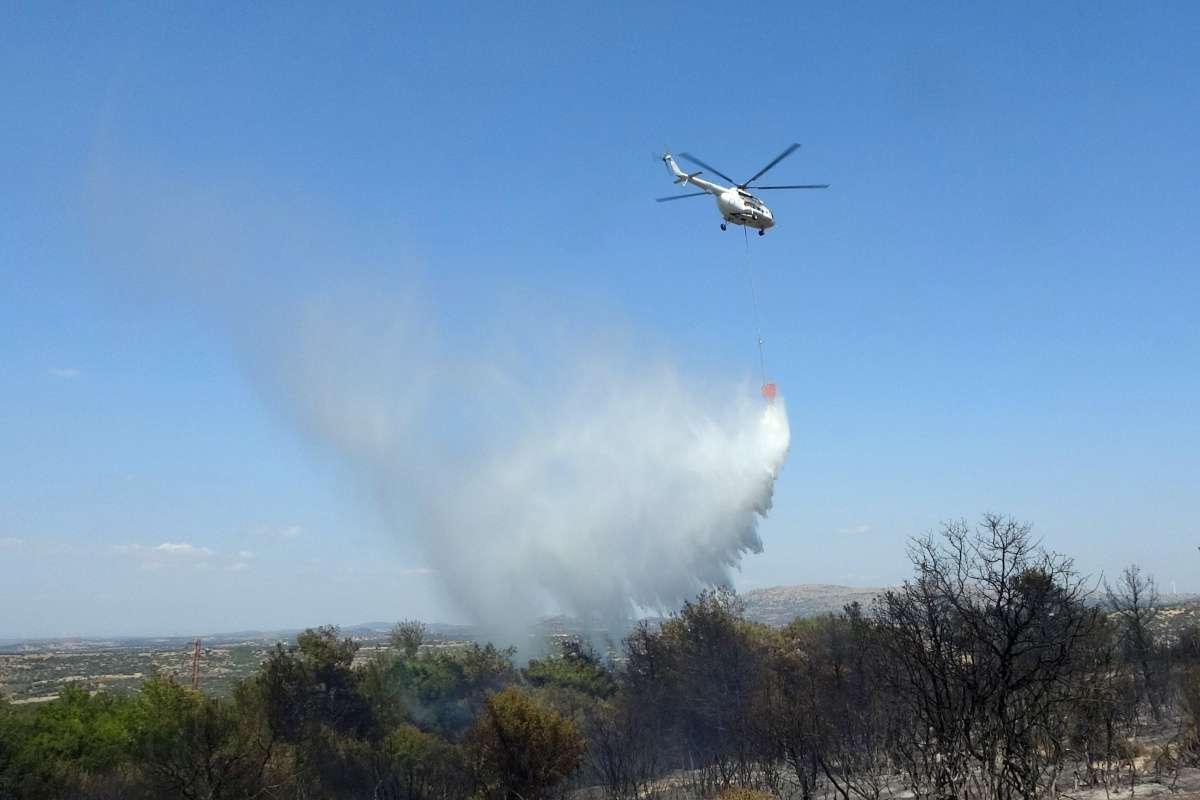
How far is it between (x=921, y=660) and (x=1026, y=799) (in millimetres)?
4725

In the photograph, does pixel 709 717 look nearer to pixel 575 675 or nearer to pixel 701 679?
pixel 701 679

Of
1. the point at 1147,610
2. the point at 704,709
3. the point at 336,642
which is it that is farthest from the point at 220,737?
the point at 1147,610

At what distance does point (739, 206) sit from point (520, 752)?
3311 cm

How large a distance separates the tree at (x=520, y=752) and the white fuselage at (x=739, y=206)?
30139 mm

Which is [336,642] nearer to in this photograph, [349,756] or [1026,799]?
[349,756]

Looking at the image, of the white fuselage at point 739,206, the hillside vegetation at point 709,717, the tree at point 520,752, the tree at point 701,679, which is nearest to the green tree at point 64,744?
the hillside vegetation at point 709,717

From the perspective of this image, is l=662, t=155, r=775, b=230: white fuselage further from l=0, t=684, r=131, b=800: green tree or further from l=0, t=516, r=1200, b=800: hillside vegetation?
l=0, t=684, r=131, b=800: green tree

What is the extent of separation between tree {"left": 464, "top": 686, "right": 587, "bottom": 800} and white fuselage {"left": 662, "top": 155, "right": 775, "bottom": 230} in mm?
30139

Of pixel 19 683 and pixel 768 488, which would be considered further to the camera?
pixel 19 683

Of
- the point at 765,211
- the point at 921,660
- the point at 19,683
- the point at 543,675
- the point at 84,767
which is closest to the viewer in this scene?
the point at 921,660

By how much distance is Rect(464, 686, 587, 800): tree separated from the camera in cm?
4478

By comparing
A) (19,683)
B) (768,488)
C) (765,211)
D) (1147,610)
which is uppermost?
(765,211)

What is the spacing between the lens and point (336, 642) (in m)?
68.1

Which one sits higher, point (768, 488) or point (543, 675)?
point (768, 488)
